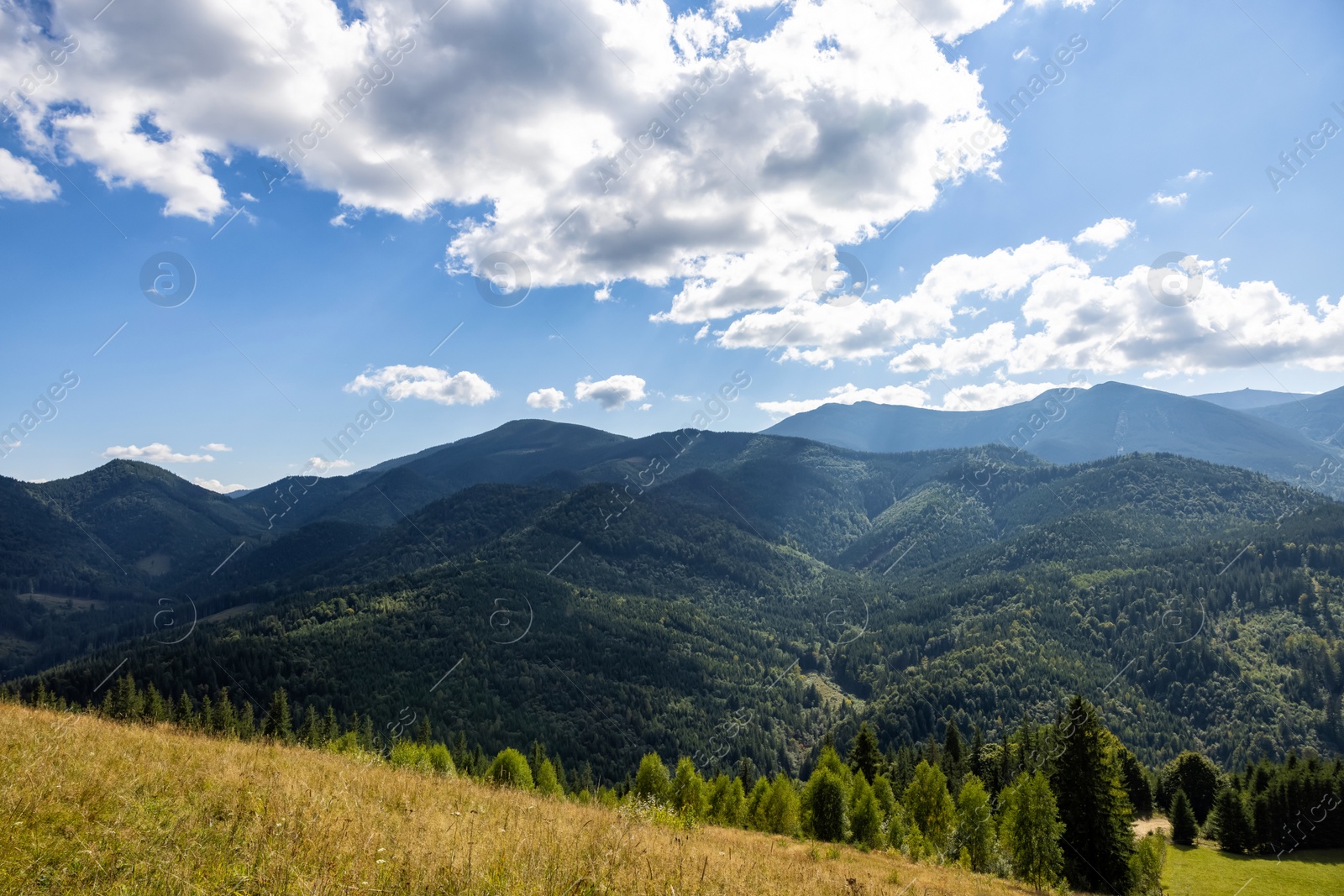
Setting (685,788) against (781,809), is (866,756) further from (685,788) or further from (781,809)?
(685,788)

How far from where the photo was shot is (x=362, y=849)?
747cm

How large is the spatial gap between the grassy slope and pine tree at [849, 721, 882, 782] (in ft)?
74.8

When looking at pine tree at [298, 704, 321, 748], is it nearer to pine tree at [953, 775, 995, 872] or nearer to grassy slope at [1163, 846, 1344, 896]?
pine tree at [953, 775, 995, 872]

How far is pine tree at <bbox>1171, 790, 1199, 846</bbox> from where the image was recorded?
6297 cm

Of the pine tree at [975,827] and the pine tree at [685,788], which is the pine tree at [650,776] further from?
the pine tree at [975,827]

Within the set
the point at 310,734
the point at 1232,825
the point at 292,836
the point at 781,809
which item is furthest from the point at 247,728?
the point at 1232,825

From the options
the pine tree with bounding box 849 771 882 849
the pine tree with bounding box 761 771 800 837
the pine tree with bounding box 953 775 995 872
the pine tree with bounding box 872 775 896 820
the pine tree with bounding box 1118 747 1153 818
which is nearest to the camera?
the pine tree with bounding box 849 771 882 849

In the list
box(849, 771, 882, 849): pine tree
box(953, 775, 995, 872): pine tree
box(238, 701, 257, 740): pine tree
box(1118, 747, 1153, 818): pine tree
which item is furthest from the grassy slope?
box(238, 701, 257, 740): pine tree

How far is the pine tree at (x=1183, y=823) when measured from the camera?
63.0 metres

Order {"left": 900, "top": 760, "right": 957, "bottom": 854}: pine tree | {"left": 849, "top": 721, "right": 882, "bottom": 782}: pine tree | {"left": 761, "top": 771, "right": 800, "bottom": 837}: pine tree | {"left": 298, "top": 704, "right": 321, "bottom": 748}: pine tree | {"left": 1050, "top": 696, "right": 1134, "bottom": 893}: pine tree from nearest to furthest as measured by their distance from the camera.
Result: {"left": 298, "top": 704, "right": 321, "bottom": 748}: pine tree, {"left": 1050, "top": 696, "right": 1134, "bottom": 893}: pine tree, {"left": 761, "top": 771, "right": 800, "bottom": 837}: pine tree, {"left": 900, "top": 760, "right": 957, "bottom": 854}: pine tree, {"left": 849, "top": 721, "right": 882, "bottom": 782}: pine tree

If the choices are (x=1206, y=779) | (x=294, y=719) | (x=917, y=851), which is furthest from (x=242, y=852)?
(x=294, y=719)

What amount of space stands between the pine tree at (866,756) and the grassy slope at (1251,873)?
74.8 feet

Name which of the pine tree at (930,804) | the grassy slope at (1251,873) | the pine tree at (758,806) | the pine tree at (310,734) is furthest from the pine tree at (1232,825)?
the pine tree at (310,734)

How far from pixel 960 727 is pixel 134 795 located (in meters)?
224
